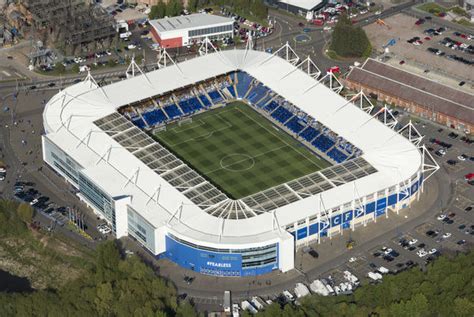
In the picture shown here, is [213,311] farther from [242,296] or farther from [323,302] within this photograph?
[323,302]

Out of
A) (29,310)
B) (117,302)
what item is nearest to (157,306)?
(117,302)

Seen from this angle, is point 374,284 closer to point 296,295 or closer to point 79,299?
point 296,295

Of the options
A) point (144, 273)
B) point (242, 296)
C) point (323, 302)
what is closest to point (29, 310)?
point (144, 273)

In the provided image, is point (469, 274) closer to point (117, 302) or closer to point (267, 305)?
point (267, 305)

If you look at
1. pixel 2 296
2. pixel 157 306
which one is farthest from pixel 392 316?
pixel 2 296

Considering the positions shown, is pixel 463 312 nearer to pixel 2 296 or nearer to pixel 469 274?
pixel 469 274
